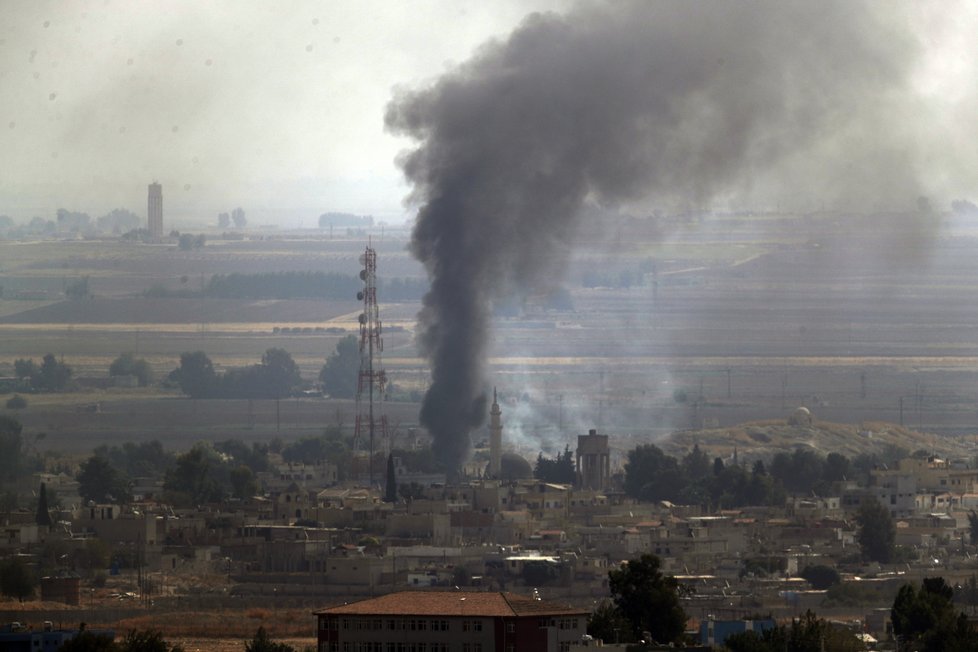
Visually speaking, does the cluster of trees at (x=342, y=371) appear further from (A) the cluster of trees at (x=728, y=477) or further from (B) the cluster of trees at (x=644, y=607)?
(B) the cluster of trees at (x=644, y=607)

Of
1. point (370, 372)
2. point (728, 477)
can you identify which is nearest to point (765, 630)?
point (728, 477)

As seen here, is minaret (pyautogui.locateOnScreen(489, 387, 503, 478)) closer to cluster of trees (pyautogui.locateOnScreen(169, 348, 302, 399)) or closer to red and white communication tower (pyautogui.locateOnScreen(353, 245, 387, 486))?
red and white communication tower (pyautogui.locateOnScreen(353, 245, 387, 486))

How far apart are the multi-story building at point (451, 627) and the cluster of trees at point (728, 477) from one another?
56.9 meters

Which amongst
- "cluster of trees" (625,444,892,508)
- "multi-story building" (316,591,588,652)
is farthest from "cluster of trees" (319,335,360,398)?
"multi-story building" (316,591,588,652)

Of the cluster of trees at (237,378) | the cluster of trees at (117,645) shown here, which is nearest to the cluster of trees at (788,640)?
the cluster of trees at (117,645)

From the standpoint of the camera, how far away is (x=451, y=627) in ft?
168

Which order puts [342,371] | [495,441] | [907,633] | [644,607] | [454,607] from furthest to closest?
[342,371]
[495,441]
[907,633]
[644,607]
[454,607]

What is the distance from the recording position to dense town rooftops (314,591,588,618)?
2035 inches

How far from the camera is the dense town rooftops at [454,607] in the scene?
170 ft

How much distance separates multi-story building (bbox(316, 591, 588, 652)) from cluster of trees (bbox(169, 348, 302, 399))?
11328cm

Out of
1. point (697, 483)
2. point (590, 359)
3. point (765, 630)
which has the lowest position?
point (765, 630)

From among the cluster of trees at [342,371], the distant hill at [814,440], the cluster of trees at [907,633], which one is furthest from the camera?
the cluster of trees at [342,371]

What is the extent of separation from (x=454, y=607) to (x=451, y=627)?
1.03 m

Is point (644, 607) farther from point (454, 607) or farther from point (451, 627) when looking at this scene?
point (451, 627)
